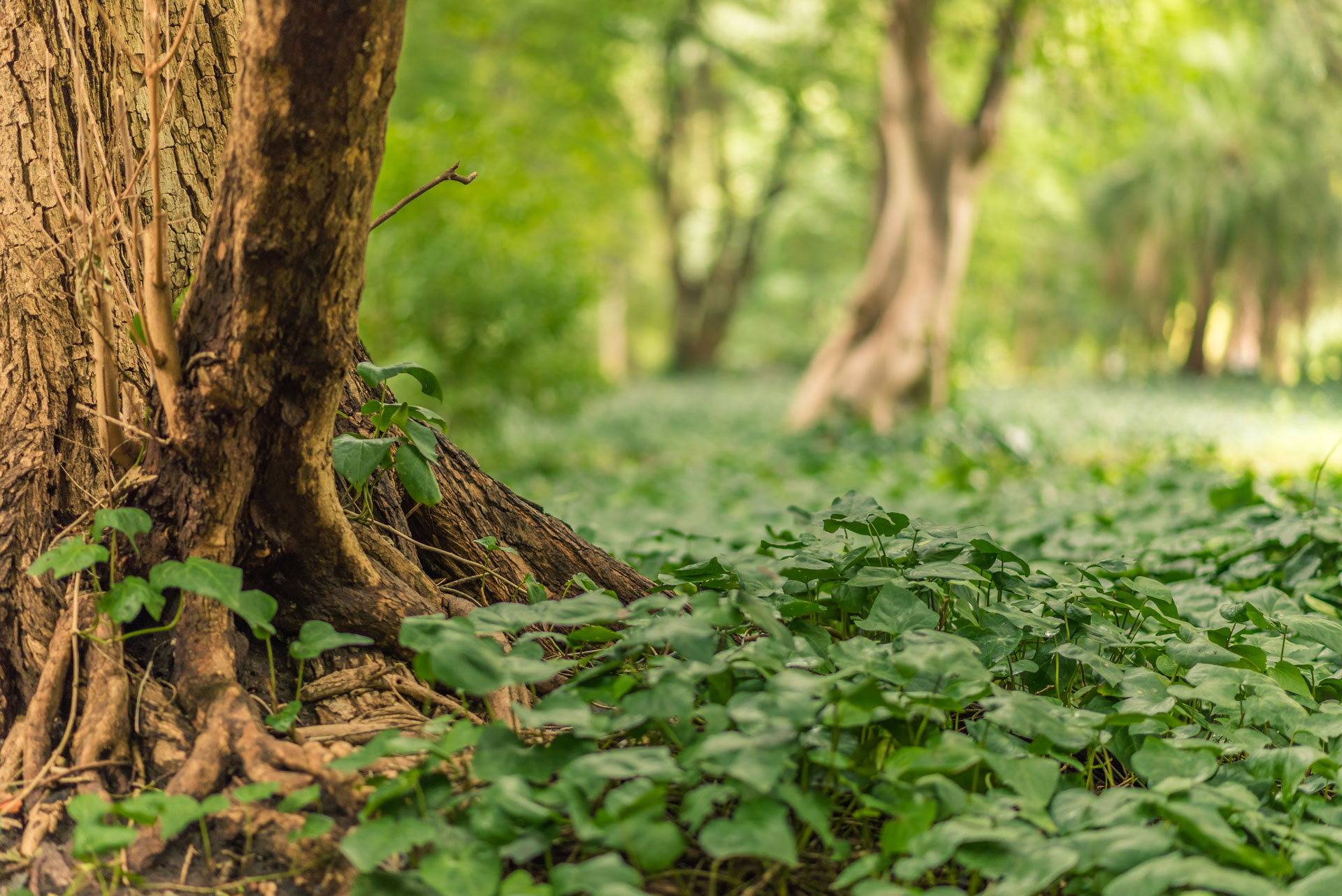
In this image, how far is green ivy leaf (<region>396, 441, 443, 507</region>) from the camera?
2.12 m

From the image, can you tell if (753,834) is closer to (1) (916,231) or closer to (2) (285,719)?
(2) (285,719)

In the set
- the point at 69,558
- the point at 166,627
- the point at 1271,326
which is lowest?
the point at 166,627

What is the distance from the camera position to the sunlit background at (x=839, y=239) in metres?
8.65

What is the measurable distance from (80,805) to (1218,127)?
2352cm

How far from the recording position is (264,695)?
1.90 meters

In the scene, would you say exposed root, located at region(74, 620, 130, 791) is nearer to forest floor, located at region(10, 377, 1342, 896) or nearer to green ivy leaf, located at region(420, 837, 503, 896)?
forest floor, located at region(10, 377, 1342, 896)

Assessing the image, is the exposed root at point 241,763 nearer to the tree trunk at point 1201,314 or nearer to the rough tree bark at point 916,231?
the rough tree bark at point 916,231

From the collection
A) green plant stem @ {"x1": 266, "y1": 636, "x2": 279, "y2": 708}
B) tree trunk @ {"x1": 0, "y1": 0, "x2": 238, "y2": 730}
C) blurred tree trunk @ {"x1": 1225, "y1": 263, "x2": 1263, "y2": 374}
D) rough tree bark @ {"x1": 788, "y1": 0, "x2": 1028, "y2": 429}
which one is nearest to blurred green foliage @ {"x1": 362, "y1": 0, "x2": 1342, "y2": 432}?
blurred tree trunk @ {"x1": 1225, "y1": 263, "x2": 1263, "y2": 374}

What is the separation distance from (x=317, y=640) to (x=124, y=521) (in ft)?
1.32

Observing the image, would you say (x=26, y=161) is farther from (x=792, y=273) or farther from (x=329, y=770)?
(x=792, y=273)

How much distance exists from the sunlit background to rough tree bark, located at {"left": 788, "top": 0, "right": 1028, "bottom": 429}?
1.30ft

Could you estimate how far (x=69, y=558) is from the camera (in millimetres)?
1697

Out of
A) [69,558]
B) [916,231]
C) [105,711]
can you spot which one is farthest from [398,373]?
[916,231]

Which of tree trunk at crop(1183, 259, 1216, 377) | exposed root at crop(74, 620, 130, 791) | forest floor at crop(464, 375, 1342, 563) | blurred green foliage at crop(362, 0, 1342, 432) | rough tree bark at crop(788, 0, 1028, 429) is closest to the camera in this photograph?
exposed root at crop(74, 620, 130, 791)
